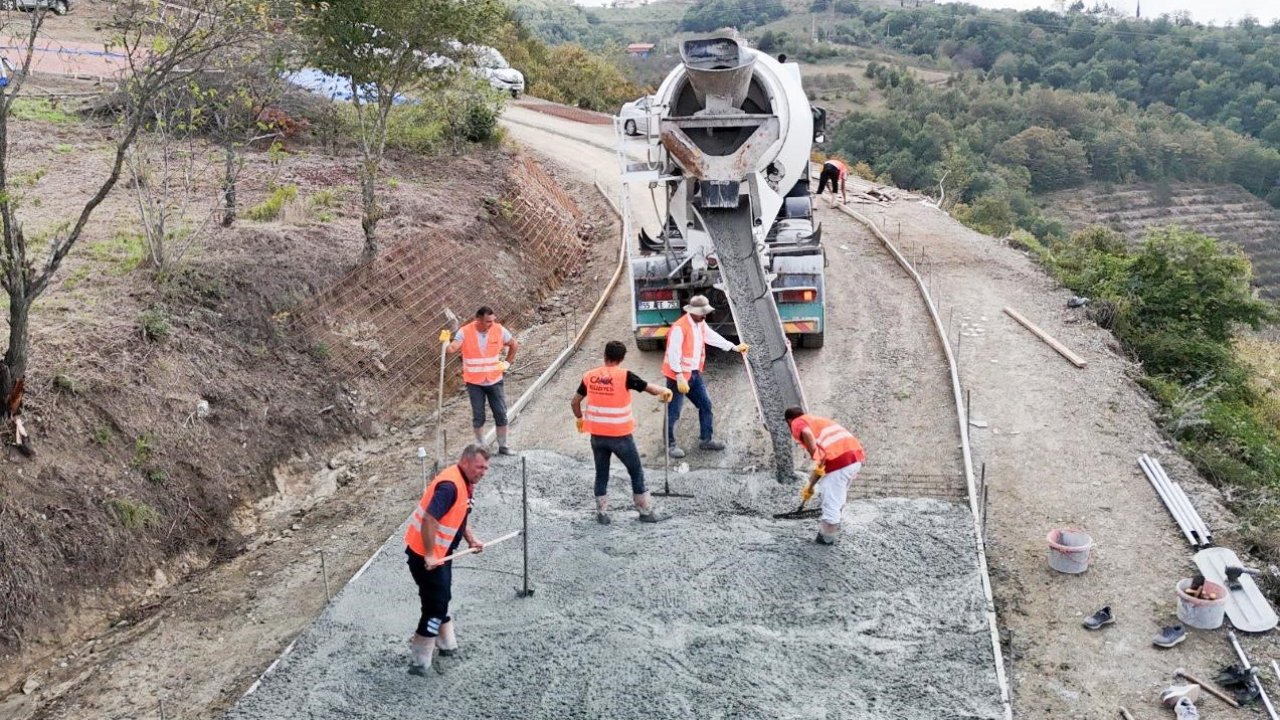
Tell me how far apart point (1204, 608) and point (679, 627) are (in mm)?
3736

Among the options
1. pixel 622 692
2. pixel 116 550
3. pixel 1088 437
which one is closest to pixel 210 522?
pixel 116 550

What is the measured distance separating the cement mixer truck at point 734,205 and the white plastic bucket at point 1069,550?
285 cm

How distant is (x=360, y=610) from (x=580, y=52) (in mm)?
36865

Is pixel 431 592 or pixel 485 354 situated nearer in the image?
pixel 431 592

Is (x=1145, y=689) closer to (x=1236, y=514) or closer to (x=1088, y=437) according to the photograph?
(x=1236, y=514)

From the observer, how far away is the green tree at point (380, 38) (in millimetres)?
13328

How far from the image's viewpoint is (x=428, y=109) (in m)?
21.3

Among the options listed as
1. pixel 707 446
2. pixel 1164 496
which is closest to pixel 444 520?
pixel 707 446

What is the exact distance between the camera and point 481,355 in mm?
10328

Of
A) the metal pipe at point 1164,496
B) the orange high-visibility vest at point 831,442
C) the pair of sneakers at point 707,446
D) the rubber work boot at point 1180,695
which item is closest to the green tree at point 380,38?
the pair of sneakers at point 707,446

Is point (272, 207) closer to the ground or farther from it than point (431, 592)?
farther from it

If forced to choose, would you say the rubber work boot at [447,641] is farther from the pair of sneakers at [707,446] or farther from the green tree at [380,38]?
the green tree at [380,38]

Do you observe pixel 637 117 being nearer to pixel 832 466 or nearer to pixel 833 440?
pixel 833 440

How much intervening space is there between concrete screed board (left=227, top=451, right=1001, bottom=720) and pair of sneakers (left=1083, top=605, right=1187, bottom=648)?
0.92m
